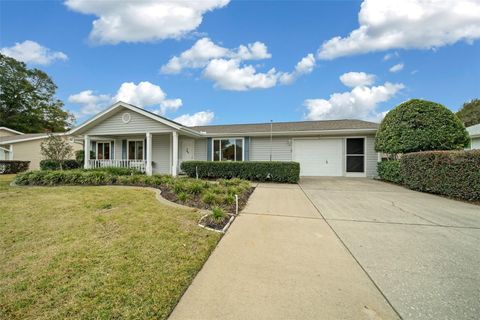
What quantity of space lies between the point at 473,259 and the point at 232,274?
11.2 ft

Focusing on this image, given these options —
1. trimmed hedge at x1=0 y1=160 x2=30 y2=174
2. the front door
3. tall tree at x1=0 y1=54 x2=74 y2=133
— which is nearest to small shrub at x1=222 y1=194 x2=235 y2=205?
the front door

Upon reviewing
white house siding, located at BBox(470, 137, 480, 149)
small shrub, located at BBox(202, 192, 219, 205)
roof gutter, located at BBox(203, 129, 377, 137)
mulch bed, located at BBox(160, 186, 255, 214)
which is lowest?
mulch bed, located at BBox(160, 186, 255, 214)

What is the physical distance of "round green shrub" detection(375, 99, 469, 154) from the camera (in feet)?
30.4

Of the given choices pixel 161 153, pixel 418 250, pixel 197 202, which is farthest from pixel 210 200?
pixel 161 153

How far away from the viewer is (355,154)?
13266 millimetres

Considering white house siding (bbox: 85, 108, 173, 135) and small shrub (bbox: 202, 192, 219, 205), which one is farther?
white house siding (bbox: 85, 108, 173, 135)

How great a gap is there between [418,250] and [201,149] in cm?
1335

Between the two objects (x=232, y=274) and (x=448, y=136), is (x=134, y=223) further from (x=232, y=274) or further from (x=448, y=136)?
(x=448, y=136)

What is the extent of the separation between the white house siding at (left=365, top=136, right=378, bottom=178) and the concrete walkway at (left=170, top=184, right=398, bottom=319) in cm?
1091

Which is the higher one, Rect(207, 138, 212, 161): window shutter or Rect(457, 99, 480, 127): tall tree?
Rect(457, 99, 480, 127): tall tree

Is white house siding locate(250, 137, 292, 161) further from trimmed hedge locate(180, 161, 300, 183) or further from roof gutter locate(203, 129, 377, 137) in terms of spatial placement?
trimmed hedge locate(180, 161, 300, 183)

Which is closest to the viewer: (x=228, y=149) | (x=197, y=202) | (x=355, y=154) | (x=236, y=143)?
(x=197, y=202)

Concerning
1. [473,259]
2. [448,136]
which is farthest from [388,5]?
[473,259]

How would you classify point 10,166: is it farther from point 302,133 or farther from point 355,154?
point 355,154
